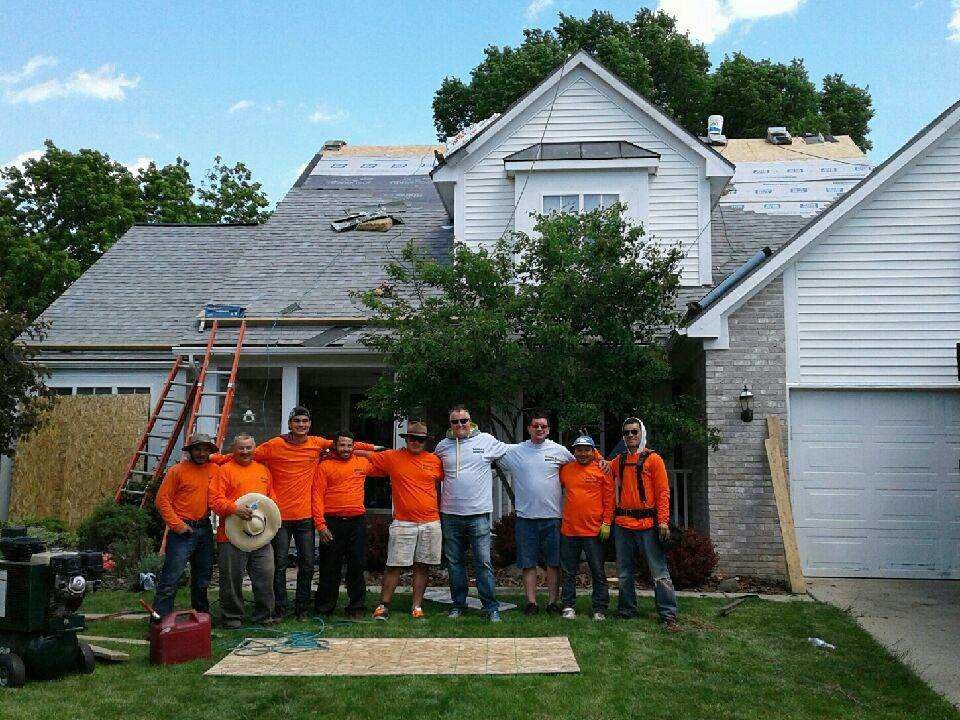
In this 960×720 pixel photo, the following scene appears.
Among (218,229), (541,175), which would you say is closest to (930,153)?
(541,175)

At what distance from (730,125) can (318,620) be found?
3163 cm

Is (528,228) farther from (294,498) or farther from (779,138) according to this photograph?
(779,138)

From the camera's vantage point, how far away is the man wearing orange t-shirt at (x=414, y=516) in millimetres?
8555

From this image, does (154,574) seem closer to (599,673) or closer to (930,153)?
(599,673)

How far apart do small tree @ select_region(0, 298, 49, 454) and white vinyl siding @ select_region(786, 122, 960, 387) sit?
954 cm

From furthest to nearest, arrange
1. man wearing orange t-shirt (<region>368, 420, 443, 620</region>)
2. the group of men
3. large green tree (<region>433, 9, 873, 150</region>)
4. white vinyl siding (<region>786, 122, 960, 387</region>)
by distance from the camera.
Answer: large green tree (<region>433, 9, 873, 150</region>) < white vinyl siding (<region>786, 122, 960, 387</region>) < man wearing orange t-shirt (<region>368, 420, 443, 620</region>) < the group of men

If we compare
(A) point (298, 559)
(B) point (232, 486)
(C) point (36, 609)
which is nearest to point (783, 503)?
(A) point (298, 559)

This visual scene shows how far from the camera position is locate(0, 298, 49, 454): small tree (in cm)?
1198

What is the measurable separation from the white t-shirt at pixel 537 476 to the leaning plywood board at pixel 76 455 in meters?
7.13

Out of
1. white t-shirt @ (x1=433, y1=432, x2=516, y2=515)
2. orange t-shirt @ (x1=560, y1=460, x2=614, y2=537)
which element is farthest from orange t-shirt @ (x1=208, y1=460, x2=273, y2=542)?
orange t-shirt @ (x1=560, y1=460, x2=614, y2=537)

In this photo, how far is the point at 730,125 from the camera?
117ft

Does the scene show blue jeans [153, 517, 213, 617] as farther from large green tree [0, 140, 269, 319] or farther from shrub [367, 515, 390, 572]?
large green tree [0, 140, 269, 319]

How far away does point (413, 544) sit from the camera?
28.1 ft

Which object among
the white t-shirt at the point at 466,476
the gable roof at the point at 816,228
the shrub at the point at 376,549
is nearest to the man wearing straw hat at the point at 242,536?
the white t-shirt at the point at 466,476
